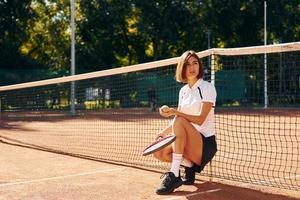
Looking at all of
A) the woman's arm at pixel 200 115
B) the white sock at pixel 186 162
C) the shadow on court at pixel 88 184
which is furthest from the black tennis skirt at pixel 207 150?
the shadow on court at pixel 88 184

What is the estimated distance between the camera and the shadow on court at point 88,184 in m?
5.86

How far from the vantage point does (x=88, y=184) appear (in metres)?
6.56

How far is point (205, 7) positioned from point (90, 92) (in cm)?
1427

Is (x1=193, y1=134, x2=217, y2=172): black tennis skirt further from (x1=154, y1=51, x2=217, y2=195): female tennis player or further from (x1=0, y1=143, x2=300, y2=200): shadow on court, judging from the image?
(x1=0, y1=143, x2=300, y2=200): shadow on court

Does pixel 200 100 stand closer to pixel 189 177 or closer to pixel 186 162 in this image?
pixel 186 162

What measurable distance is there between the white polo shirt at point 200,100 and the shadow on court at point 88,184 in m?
0.75

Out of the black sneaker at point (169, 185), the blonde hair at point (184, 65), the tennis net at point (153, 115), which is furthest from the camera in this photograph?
the tennis net at point (153, 115)

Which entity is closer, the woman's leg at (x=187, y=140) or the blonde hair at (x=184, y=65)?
the woman's leg at (x=187, y=140)

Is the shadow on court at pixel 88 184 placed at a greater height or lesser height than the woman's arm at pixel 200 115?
lesser

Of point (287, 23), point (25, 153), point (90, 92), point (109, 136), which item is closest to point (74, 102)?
point (90, 92)

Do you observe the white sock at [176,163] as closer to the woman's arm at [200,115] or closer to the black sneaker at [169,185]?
the black sneaker at [169,185]

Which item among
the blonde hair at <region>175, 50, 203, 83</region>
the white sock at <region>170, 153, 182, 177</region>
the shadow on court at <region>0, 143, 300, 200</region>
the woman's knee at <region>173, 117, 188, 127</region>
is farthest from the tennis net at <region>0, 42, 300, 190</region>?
the woman's knee at <region>173, 117, 188, 127</region>

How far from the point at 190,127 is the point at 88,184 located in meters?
1.61

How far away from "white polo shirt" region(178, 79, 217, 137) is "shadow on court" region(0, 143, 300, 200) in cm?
75
